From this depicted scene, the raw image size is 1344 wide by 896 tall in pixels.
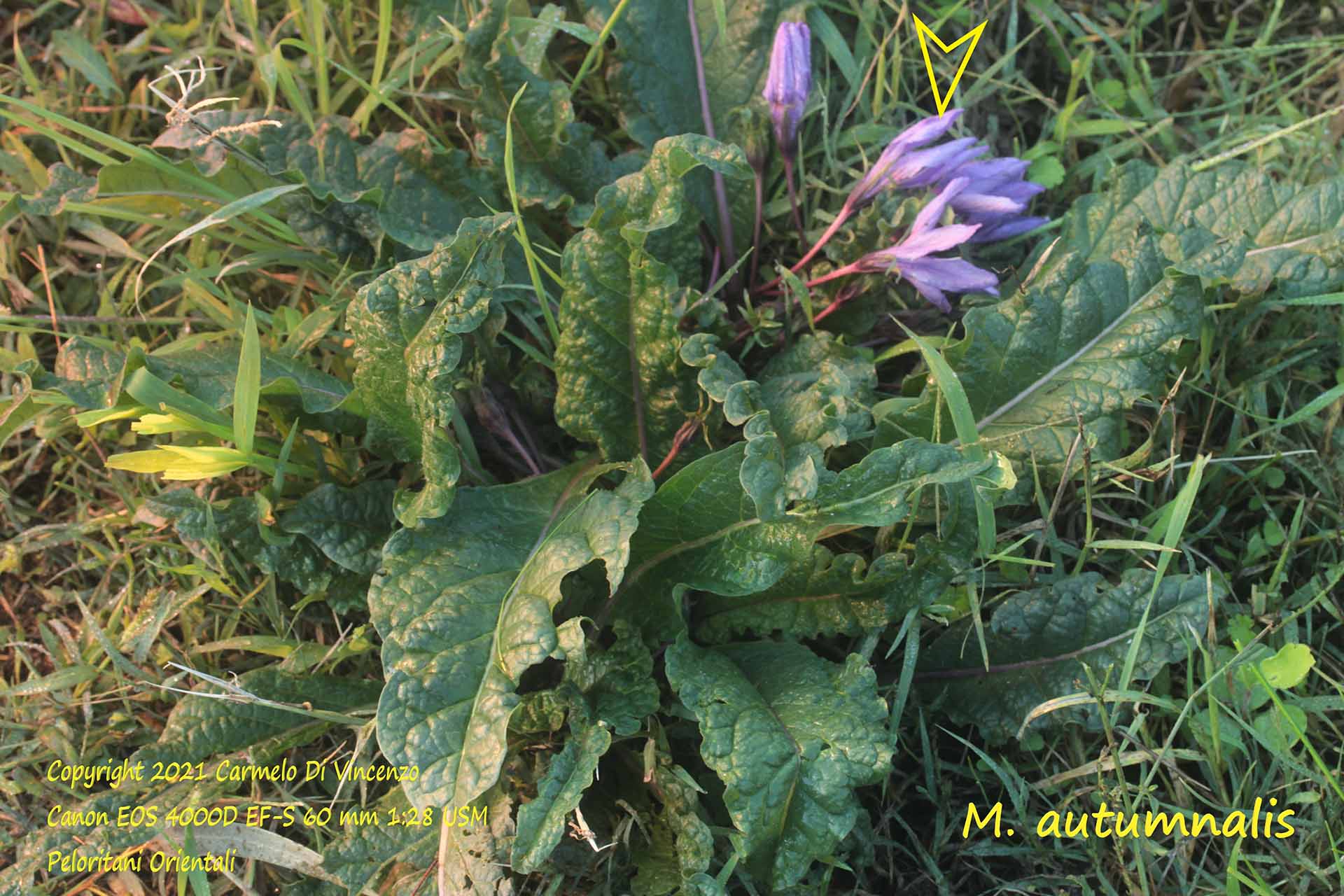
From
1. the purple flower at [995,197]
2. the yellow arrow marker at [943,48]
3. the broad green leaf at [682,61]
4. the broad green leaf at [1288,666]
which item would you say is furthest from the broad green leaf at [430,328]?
the broad green leaf at [1288,666]

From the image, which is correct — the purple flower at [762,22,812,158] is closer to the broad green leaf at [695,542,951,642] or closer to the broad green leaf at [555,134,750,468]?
the broad green leaf at [555,134,750,468]

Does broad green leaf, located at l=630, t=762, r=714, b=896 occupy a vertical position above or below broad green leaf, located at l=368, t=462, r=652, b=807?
below

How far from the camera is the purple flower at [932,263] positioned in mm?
2062

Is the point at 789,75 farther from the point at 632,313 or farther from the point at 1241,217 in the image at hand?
the point at 1241,217

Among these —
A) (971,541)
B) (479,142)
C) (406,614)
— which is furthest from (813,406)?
(479,142)

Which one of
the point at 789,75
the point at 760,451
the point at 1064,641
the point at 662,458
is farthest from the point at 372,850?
the point at 789,75

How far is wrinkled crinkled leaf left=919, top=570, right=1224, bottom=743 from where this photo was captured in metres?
1.93

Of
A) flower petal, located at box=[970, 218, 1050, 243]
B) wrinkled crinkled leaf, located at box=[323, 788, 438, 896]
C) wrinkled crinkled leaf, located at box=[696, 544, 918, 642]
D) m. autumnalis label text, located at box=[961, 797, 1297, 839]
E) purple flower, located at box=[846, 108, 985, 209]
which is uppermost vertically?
purple flower, located at box=[846, 108, 985, 209]

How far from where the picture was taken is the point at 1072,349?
2.05 m

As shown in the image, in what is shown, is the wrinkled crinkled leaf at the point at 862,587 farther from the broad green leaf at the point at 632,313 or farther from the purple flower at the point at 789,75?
the purple flower at the point at 789,75

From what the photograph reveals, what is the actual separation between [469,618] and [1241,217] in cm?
179

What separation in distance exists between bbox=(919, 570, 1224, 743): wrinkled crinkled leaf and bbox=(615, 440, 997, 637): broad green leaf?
1.09ft

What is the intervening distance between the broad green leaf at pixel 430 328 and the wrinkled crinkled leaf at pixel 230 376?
19 cm

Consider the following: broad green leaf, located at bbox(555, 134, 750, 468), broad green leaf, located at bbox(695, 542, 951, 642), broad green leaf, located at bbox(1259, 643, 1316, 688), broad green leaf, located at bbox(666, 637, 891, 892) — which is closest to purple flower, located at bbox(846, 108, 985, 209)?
broad green leaf, located at bbox(555, 134, 750, 468)
